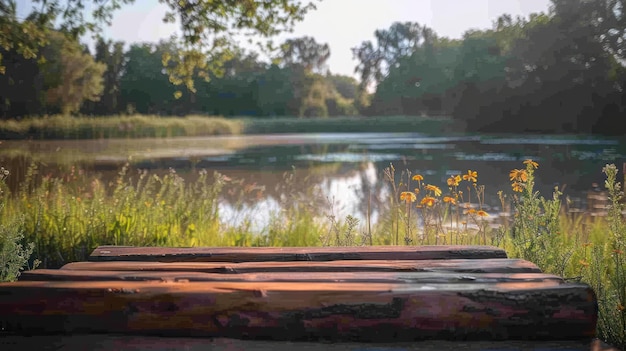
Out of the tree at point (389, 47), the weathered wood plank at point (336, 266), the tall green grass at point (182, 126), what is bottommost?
the weathered wood plank at point (336, 266)

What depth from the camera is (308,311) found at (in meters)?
1.35

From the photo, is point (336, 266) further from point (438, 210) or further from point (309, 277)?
point (438, 210)

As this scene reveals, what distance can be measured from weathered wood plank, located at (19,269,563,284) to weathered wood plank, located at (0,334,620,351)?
0.17 m

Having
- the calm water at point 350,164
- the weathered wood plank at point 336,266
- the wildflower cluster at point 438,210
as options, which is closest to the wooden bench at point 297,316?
the weathered wood plank at point 336,266

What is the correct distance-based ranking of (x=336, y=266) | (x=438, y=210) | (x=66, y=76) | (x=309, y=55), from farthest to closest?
(x=309, y=55) → (x=66, y=76) → (x=438, y=210) → (x=336, y=266)

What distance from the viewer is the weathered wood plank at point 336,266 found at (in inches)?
64.6

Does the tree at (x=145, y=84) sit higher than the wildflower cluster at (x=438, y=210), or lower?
higher

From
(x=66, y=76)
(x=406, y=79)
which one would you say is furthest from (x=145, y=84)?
(x=66, y=76)

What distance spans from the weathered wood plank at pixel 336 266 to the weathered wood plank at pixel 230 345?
30cm

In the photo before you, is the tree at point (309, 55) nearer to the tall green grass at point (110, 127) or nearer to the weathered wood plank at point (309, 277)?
the tall green grass at point (110, 127)

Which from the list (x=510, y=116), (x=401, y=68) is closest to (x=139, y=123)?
(x=401, y=68)

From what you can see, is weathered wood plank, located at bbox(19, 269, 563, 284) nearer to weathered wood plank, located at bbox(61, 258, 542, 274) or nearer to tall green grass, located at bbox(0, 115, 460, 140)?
weathered wood plank, located at bbox(61, 258, 542, 274)

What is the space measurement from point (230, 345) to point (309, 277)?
298mm

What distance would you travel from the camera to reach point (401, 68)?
27.3 meters
